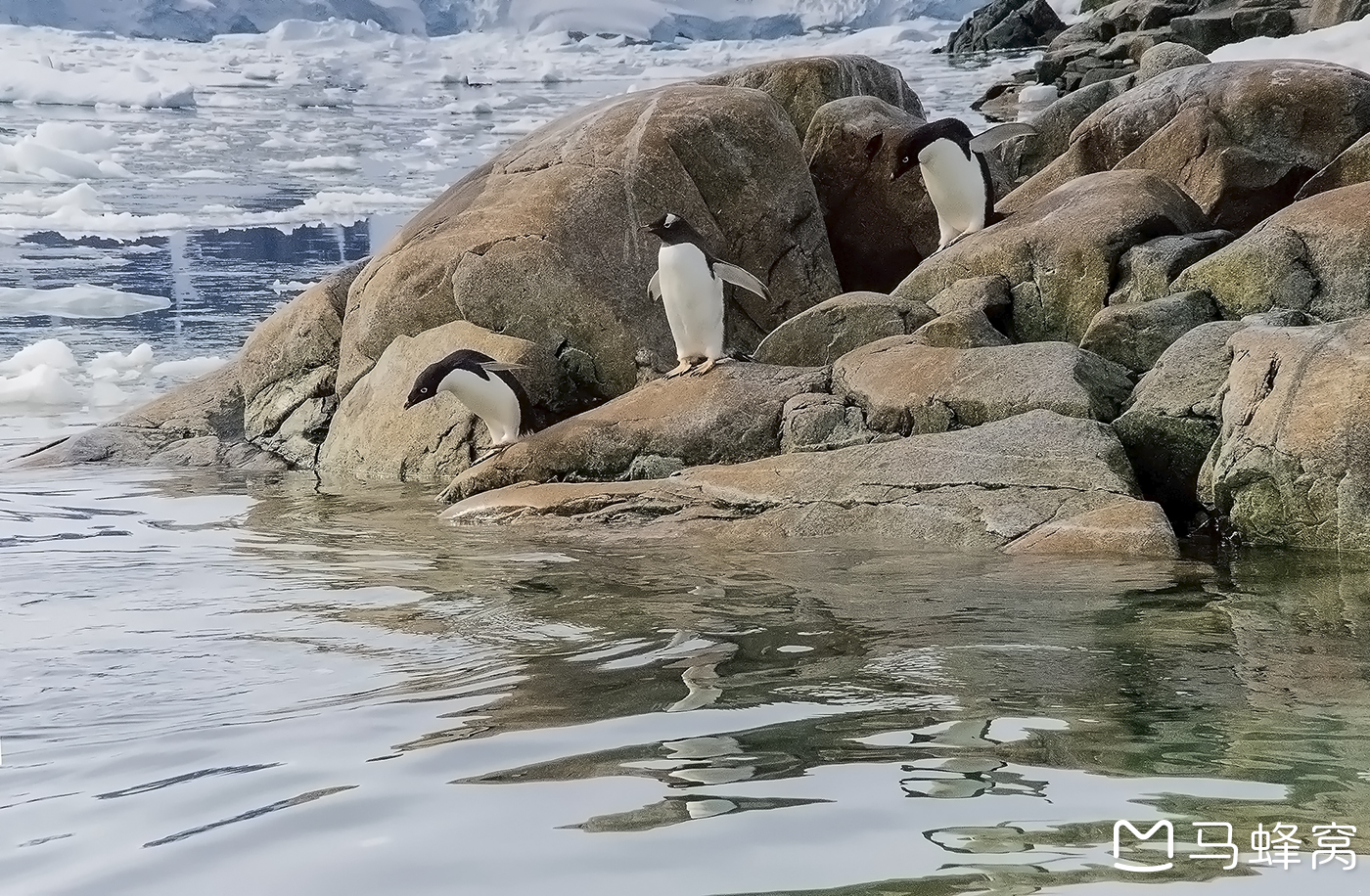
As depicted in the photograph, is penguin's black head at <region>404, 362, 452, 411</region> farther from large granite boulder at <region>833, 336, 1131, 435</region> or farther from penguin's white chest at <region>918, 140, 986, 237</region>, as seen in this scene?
penguin's white chest at <region>918, 140, 986, 237</region>

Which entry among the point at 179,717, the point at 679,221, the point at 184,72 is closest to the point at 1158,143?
the point at 679,221

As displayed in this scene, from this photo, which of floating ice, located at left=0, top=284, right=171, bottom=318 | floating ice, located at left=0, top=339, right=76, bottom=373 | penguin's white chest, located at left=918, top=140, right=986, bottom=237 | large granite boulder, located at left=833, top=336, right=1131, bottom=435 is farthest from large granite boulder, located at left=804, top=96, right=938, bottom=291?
floating ice, located at left=0, top=284, right=171, bottom=318

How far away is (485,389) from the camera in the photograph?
6457 mm

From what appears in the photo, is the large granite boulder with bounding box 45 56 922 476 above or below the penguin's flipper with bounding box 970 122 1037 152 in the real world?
below

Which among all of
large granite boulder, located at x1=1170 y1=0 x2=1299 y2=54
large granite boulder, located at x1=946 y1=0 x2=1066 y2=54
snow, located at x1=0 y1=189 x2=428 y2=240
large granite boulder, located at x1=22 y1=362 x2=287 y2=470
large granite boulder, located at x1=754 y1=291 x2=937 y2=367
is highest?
large granite boulder, located at x1=946 y1=0 x2=1066 y2=54

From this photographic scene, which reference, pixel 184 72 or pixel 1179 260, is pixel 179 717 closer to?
pixel 1179 260

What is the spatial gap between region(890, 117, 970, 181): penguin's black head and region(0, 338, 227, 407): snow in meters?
5.02

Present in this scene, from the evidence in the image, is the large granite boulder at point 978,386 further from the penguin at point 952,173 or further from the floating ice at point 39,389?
the floating ice at point 39,389

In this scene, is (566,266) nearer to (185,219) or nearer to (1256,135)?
(1256,135)

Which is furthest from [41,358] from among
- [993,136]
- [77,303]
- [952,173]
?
[993,136]

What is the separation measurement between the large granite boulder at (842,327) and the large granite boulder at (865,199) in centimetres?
270

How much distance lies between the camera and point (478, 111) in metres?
32.8

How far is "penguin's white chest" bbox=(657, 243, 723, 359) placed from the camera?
673cm

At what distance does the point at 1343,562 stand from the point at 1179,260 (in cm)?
267
